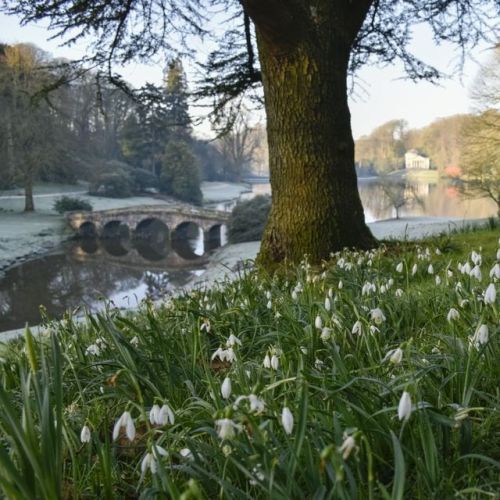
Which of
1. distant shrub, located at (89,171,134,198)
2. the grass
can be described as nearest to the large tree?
the grass

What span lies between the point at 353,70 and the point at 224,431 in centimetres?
949

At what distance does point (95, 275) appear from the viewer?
20141mm

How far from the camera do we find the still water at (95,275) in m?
15.3

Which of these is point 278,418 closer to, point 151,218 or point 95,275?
point 95,275

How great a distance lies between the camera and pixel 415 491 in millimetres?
1273

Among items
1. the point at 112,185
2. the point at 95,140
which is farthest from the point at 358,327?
the point at 95,140

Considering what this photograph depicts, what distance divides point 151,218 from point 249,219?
10180mm

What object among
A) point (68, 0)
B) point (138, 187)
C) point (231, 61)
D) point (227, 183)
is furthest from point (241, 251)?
point (227, 183)

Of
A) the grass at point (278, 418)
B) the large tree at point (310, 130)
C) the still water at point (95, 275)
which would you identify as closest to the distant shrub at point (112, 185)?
the still water at point (95, 275)

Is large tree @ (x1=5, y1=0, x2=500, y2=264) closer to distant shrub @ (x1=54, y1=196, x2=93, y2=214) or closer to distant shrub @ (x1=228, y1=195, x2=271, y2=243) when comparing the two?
distant shrub @ (x1=228, y1=195, x2=271, y2=243)

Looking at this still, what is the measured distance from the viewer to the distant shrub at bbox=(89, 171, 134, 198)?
4066 centimetres

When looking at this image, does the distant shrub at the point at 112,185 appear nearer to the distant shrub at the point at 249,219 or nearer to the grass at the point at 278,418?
the distant shrub at the point at 249,219

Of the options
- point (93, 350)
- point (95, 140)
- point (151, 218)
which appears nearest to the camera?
point (93, 350)

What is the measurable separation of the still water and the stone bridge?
0.93m
